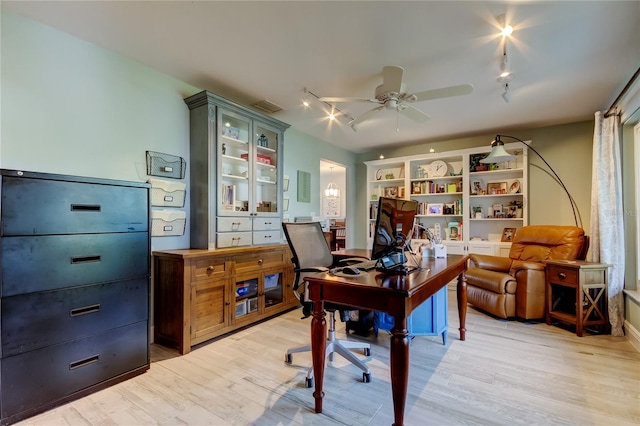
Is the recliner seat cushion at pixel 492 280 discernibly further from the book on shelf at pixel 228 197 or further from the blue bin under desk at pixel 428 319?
the book on shelf at pixel 228 197

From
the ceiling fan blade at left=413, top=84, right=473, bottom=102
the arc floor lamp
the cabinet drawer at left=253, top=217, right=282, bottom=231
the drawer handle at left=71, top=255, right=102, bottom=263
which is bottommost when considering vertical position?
the drawer handle at left=71, top=255, right=102, bottom=263

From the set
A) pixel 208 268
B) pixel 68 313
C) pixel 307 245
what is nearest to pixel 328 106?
pixel 307 245

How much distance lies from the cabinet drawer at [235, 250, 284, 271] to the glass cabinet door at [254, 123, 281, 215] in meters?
0.50

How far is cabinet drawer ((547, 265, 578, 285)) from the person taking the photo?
9.63ft

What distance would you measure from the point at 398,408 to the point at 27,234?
2220 millimetres

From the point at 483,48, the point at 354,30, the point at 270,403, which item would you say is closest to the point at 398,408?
the point at 270,403

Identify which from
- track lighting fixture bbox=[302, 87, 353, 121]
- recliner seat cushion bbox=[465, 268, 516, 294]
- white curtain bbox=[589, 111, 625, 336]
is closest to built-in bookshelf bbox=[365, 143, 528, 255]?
recliner seat cushion bbox=[465, 268, 516, 294]

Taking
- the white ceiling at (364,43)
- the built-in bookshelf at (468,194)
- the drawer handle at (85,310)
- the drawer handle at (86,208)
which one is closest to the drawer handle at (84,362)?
the drawer handle at (85,310)

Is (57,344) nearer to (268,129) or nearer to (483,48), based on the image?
(268,129)

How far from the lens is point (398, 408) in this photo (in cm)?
148

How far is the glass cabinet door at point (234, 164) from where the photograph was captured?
298cm

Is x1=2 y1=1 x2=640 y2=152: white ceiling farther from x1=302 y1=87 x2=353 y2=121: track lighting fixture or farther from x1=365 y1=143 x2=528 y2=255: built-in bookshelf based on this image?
x1=365 y1=143 x2=528 y2=255: built-in bookshelf

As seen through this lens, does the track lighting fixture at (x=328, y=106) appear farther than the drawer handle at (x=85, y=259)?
Yes

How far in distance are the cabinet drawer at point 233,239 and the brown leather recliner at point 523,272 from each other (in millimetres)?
2779
